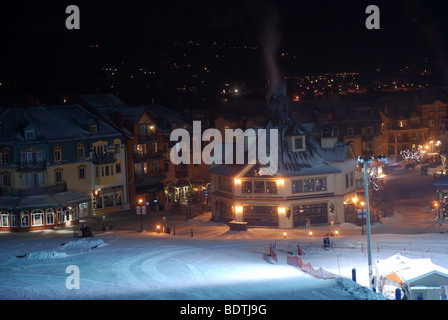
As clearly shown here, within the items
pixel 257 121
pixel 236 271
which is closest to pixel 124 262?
pixel 236 271

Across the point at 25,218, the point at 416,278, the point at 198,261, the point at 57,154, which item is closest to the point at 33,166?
the point at 57,154

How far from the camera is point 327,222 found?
7494 centimetres

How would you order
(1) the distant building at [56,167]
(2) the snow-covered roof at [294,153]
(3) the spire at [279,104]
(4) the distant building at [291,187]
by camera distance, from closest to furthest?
(1) the distant building at [56,167], (4) the distant building at [291,187], (2) the snow-covered roof at [294,153], (3) the spire at [279,104]

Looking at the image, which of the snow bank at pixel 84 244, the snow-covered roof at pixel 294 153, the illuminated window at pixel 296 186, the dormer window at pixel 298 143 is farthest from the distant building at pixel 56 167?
the illuminated window at pixel 296 186

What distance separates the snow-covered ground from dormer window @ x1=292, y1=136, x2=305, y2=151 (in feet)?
27.2

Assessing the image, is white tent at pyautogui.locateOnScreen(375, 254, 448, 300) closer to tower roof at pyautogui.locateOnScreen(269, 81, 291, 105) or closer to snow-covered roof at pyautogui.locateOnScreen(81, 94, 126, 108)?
tower roof at pyautogui.locateOnScreen(269, 81, 291, 105)

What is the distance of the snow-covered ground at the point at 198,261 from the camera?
44.5 m

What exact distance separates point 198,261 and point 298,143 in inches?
1023

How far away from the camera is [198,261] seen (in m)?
54.0

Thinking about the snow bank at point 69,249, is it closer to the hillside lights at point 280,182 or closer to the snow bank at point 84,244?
the snow bank at point 84,244

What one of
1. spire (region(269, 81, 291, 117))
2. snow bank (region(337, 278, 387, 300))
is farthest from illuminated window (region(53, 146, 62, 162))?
snow bank (region(337, 278, 387, 300))

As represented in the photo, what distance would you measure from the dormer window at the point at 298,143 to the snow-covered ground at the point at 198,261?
27.2ft

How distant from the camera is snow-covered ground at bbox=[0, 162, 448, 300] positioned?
146 ft

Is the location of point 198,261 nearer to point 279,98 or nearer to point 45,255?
point 45,255
